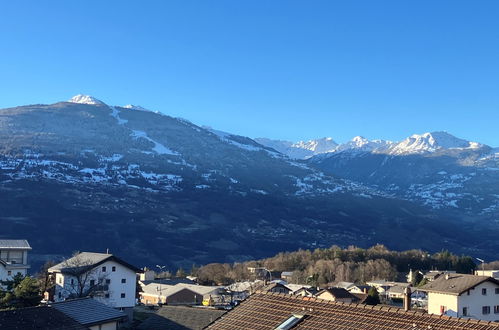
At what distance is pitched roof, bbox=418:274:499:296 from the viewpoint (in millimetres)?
35469

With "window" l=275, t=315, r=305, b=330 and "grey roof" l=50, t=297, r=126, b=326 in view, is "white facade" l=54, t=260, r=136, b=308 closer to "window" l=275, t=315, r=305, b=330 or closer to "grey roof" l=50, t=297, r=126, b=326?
"grey roof" l=50, t=297, r=126, b=326

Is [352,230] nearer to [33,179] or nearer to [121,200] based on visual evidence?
[121,200]

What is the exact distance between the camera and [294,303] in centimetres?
1444

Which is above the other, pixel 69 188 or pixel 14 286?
pixel 69 188

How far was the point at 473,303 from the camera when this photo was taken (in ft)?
118

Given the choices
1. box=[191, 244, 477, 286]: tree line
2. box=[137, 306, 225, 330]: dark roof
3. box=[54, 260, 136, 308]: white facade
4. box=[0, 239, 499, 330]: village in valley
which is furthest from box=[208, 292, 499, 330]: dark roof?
box=[191, 244, 477, 286]: tree line

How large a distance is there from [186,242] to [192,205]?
4269 centimetres

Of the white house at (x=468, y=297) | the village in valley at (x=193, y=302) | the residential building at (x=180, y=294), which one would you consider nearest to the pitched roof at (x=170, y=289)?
the residential building at (x=180, y=294)

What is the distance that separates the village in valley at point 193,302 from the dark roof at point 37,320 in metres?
0.04

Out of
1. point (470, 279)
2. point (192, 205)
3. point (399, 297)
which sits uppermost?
point (192, 205)

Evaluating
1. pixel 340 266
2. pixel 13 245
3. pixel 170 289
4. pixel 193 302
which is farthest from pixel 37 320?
pixel 340 266

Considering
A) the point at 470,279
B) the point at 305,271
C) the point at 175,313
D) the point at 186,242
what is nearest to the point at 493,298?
the point at 470,279

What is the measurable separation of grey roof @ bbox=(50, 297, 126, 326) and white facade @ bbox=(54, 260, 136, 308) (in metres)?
10.00

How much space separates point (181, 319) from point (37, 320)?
1155cm
